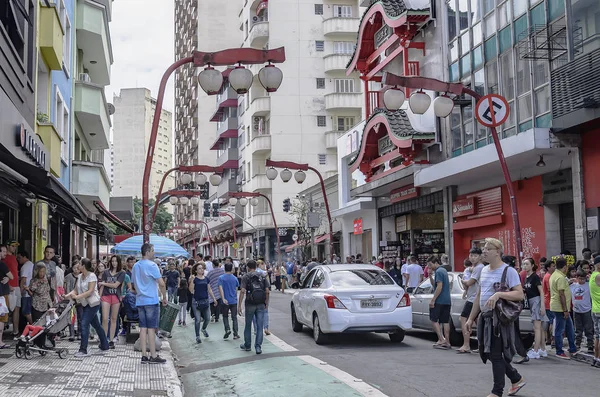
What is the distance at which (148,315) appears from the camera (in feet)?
38.1

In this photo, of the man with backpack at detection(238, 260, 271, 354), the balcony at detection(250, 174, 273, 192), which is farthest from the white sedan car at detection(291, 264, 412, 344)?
the balcony at detection(250, 174, 273, 192)

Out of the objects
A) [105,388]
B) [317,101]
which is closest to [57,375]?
[105,388]

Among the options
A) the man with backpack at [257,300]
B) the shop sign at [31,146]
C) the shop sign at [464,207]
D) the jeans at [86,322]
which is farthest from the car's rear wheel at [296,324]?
the shop sign at [464,207]

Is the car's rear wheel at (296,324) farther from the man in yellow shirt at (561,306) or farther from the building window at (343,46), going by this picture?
the building window at (343,46)

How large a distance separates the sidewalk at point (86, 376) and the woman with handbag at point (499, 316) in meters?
3.92

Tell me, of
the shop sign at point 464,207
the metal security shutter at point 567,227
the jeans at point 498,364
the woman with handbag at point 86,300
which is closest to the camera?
the jeans at point 498,364

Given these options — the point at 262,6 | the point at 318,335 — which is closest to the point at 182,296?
the point at 318,335

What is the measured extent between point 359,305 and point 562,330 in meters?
3.70

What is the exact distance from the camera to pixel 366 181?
111 feet

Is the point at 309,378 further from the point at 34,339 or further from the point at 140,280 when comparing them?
the point at 34,339

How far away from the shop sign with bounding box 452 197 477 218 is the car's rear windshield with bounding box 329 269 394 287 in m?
11.8

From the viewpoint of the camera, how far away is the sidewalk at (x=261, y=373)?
364 inches

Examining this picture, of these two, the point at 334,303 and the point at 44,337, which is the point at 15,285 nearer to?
Result: the point at 44,337

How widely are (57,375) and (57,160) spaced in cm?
997
